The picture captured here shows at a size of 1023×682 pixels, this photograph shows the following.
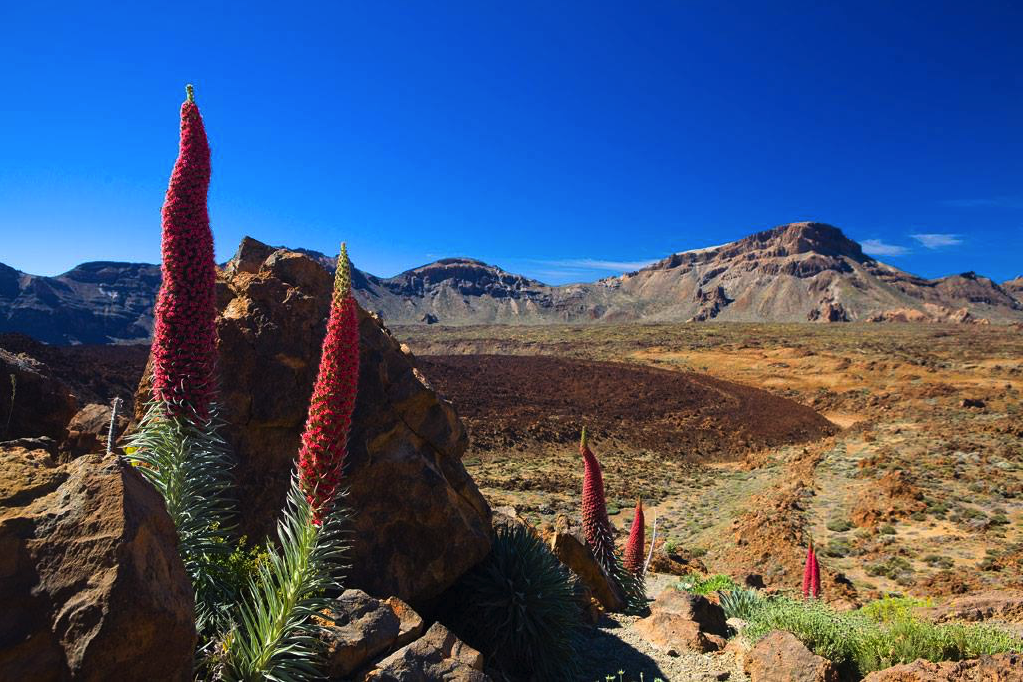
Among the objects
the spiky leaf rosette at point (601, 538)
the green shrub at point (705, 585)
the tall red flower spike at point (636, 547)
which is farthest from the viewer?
the green shrub at point (705, 585)

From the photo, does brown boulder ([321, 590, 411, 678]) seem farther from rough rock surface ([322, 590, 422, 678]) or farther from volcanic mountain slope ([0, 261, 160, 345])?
volcanic mountain slope ([0, 261, 160, 345])

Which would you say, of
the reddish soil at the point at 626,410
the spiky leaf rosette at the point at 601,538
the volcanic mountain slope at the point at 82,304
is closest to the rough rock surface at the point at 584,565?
the spiky leaf rosette at the point at 601,538

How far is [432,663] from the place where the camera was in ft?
11.3

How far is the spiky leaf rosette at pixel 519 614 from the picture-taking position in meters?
4.69

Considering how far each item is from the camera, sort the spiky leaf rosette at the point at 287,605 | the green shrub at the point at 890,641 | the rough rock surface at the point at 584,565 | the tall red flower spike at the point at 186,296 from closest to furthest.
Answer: the spiky leaf rosette at the point at 287,605, the tall red flower spike at the point at 186,296, the green shrub at the point at 890,641, the rough rock surface at the point at 584,565

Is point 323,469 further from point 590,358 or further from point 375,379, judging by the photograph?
point 590,358

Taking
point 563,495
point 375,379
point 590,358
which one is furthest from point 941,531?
point 590,358

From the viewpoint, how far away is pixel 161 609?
2363 mm

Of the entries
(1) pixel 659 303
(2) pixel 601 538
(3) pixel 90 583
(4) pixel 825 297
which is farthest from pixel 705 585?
(1) pixel 659 303

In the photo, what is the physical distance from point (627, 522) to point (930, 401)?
25.5m

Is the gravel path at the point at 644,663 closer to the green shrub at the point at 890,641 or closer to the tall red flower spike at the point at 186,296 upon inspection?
the green shrub at the point at 890,641

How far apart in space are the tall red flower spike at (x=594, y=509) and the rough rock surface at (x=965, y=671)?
12.8ft

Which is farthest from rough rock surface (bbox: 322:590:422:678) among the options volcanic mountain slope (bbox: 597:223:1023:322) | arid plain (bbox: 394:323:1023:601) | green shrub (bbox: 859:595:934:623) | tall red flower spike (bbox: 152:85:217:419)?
volcanic mountain slope (bbox: 597:223:1023:322)

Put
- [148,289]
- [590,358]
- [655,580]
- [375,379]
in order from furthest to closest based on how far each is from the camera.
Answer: [148,289]
[590,358]
[655,580]
[375,379]
